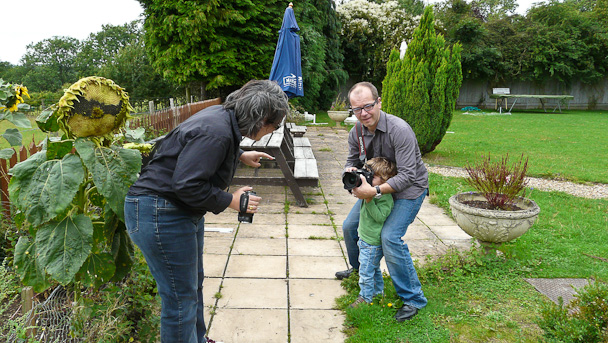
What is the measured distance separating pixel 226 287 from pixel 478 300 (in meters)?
1.91

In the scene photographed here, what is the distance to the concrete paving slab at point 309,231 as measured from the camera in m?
4.63

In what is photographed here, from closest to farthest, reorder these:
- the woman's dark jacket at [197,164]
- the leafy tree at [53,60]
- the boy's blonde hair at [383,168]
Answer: the woman's dark jacket at [197,164] < the boy's blonde hair at [383,168] < the leafy tree at [53,60]

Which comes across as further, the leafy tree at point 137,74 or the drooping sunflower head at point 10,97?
the leafy tree at point 137,74

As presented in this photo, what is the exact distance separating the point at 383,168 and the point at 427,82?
613 cm

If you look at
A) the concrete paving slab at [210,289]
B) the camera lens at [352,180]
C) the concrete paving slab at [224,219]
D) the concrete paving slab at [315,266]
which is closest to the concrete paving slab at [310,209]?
the concrete paving slab at [224,219]

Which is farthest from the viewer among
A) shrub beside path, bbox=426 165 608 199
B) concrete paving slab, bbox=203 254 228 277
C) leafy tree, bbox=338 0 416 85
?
leafy tree, bbox=338 0 416 85

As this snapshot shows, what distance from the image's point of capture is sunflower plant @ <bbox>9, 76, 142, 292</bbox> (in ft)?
6.39

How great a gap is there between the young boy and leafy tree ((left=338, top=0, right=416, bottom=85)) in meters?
21.8

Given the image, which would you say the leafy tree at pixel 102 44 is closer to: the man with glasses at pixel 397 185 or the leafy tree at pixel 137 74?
the leafy tree at pixel 137 74

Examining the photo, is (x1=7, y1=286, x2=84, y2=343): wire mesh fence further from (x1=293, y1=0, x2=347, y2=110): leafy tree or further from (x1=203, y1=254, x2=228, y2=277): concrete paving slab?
(x1=293, y1=0, x2=347, y2=110): leafy tree

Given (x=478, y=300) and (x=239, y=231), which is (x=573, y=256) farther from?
(x=239, y=231)

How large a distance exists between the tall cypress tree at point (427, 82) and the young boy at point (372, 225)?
5.99 metres

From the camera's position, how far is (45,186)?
1942mm

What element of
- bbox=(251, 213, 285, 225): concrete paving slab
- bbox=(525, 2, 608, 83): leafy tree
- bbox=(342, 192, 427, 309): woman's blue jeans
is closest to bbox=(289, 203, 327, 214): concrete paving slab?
Result: bbox=(251, 213, 285, 225): concrete paving slab
